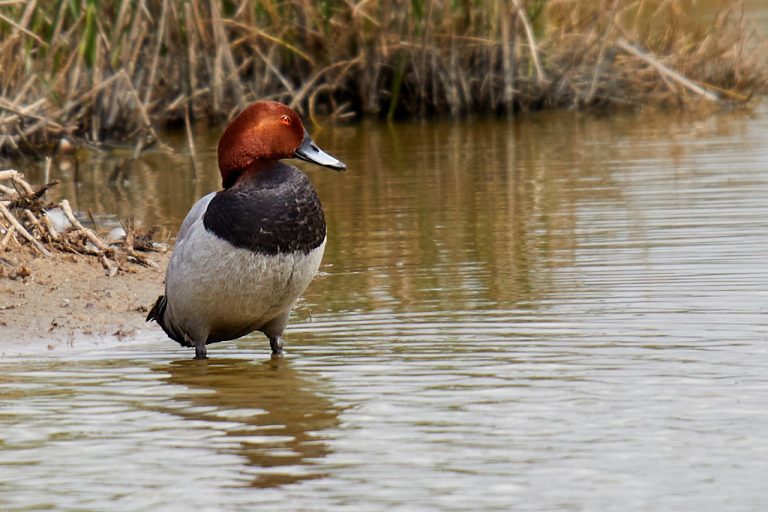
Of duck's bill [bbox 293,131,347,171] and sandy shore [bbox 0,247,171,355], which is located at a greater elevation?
duck's bill [bbox 293,131,347,171]

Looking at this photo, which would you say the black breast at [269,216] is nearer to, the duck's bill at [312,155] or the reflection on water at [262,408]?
the duck's bill at [312,155]

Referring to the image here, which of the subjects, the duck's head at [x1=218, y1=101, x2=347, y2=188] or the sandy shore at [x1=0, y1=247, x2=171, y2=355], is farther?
the sandy shore at [x1=0, y1=247, x2=171, y2=355]

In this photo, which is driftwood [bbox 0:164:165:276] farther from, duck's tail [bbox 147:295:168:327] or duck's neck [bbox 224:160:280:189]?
duck's neck [bbox 224:160:280:189]

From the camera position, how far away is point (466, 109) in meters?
14.8

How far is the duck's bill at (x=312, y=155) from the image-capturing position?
19.6 feet

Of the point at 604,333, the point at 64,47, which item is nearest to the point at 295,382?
the point at 604,333

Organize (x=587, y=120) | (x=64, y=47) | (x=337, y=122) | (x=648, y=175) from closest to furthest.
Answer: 1. (x=648, y=175)
2. (x=64, y=47)
3. (x=587, y=120)
4. (x=337, y=122)

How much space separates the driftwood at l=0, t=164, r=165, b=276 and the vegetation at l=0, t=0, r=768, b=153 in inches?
183

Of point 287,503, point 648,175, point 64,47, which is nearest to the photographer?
point 287,503

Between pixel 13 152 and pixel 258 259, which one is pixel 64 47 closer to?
pixel 13 152

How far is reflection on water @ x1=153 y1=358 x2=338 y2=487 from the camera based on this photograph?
13.9 ft

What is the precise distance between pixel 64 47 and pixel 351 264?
555 cm

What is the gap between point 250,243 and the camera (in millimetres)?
5441

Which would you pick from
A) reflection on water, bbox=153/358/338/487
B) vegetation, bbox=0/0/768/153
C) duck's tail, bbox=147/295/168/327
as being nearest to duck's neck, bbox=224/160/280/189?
duck's tail, bbox=147/295/168/327
